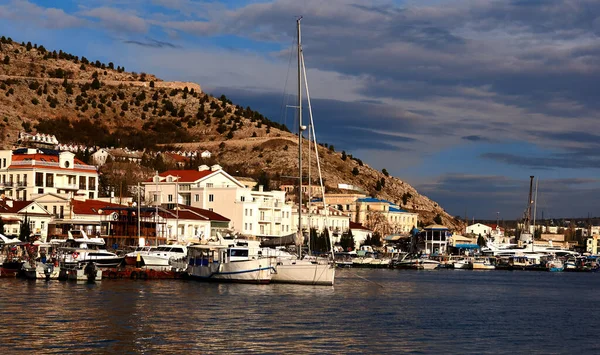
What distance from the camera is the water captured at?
143 ft

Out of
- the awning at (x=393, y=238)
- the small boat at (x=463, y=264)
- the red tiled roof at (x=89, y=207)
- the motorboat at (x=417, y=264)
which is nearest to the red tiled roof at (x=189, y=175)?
the red tiled roof at (x=89, y=207)

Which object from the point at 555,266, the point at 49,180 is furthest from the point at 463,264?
the point at 49,180

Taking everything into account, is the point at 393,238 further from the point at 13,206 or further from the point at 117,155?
the point at 13,206

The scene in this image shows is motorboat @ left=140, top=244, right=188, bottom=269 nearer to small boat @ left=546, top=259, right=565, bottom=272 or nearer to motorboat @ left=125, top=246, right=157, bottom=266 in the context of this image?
motorboat @ left=125, top=246, right=157, bottom=266

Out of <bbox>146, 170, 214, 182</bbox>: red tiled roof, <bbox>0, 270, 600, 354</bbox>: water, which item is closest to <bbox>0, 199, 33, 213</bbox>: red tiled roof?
<bbox>146, 170, 214, 182</bbox>: red tiled roof

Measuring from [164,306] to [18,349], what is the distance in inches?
739

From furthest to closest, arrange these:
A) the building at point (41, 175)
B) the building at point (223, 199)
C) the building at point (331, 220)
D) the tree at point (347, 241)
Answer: the tree at point (347, 241)
the building at point (331, 220)
the building at point (223, 199)
the building at point (41, 175)

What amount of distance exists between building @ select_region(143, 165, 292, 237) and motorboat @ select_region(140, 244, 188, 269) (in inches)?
1633

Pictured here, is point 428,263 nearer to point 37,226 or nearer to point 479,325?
point 37,226

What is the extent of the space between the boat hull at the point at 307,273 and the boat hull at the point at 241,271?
103 cm

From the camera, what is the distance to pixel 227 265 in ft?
257

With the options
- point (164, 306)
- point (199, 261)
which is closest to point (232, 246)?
point (199, 261)

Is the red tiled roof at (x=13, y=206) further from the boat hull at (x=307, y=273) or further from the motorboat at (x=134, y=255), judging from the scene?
the boat hull at (x=307, y=273)

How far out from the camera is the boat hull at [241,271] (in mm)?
76812
